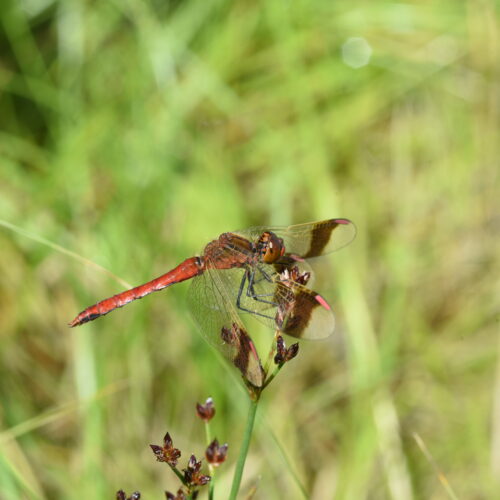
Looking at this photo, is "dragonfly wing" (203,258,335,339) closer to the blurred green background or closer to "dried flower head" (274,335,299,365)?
"dried flower head" (274,335,299,365)

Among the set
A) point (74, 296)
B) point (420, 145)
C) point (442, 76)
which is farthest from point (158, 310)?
point (442, 76)

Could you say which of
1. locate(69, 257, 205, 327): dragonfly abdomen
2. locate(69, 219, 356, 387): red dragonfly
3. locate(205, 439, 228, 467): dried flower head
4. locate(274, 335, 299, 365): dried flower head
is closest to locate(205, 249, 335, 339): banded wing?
locate(69, 219, 356, 387): red dragonfly

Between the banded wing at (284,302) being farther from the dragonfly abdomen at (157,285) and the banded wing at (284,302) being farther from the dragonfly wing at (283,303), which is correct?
the dragonfly abdomen at (157,285)

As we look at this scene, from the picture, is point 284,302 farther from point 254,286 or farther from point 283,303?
point 254,286

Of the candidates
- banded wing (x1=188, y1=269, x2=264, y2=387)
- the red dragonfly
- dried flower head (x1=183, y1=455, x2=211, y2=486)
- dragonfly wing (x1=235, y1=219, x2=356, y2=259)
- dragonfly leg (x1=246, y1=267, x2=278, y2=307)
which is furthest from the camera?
dragonfly wing (x1=235, y1=219, x2=356, y2=259)

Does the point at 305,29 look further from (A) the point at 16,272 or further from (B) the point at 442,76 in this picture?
(A) the point at 16,272

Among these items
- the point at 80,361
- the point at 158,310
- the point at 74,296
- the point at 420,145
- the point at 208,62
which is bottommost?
the point at 80,361

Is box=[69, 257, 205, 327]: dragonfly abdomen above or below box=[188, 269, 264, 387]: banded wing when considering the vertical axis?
above
